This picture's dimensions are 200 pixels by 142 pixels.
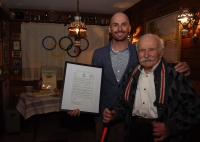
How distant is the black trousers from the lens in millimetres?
1569

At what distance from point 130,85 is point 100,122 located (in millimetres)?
578

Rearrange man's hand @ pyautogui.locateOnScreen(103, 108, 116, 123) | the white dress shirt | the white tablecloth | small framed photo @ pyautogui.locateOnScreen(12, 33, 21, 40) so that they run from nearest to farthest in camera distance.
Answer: the white dress shirt → man's hand @ pyautogui.locateOnScreen(103, 108, 116, 123) → the white tablecloth → small framed photo @ pyautogui.locateOnScreen(12, 33, 21, 40)

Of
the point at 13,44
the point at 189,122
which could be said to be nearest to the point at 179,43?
the point at 189,122

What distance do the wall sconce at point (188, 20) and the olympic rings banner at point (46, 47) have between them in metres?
2.79

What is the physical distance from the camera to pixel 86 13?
539 centimetres

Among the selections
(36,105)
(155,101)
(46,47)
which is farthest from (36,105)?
(155,101)

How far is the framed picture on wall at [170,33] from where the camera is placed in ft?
10.6

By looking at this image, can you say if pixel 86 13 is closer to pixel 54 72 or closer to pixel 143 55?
pixel 54 72

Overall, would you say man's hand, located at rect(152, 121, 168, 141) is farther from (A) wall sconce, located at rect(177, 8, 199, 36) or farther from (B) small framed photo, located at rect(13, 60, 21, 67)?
(B) small framed photo, located at rect(13, 60, 21, 67)

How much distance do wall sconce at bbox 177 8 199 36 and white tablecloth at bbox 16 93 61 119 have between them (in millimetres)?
2477

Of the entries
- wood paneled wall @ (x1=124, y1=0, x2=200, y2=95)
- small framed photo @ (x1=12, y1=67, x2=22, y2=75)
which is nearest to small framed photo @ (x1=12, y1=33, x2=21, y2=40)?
small framed photo @ (x1=12, y1=67, x2=22, y2=75)

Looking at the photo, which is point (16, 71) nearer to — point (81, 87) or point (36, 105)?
point (36, 105)

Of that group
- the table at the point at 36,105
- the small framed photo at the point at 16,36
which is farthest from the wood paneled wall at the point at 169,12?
the small framed photo at the point at 16,36

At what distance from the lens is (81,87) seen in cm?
187
